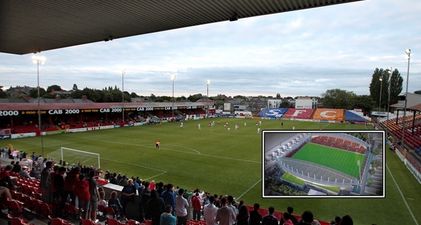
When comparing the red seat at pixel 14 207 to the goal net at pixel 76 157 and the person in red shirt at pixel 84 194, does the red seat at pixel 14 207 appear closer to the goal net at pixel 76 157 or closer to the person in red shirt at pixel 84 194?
the person in red shirt at pixel 84 194

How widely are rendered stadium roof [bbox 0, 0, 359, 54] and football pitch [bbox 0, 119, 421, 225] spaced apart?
1016 centimetres

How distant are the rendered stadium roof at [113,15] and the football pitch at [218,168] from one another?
10.2 metres

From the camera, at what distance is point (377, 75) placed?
9456 cm

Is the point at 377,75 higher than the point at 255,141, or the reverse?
the point at 377,75

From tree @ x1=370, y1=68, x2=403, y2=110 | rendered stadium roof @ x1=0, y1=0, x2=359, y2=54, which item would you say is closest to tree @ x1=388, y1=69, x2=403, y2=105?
tree @ x1=370, y1=68, x2=403, y2=110

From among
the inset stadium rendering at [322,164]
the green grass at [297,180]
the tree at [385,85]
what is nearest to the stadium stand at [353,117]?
the tree at [385,85]

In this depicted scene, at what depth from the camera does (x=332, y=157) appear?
8.96 meters

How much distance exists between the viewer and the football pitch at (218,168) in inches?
603

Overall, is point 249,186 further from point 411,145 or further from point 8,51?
point 411,145

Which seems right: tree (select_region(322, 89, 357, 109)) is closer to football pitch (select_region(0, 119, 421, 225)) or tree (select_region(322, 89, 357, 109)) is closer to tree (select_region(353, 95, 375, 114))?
tree (select_region(353, 95, 375, 114))

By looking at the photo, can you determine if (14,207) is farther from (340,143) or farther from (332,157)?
(340,143)

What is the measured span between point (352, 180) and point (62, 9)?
8880 mm

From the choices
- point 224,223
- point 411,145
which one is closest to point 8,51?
point 224,223

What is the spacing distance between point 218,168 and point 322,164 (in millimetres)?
14947
